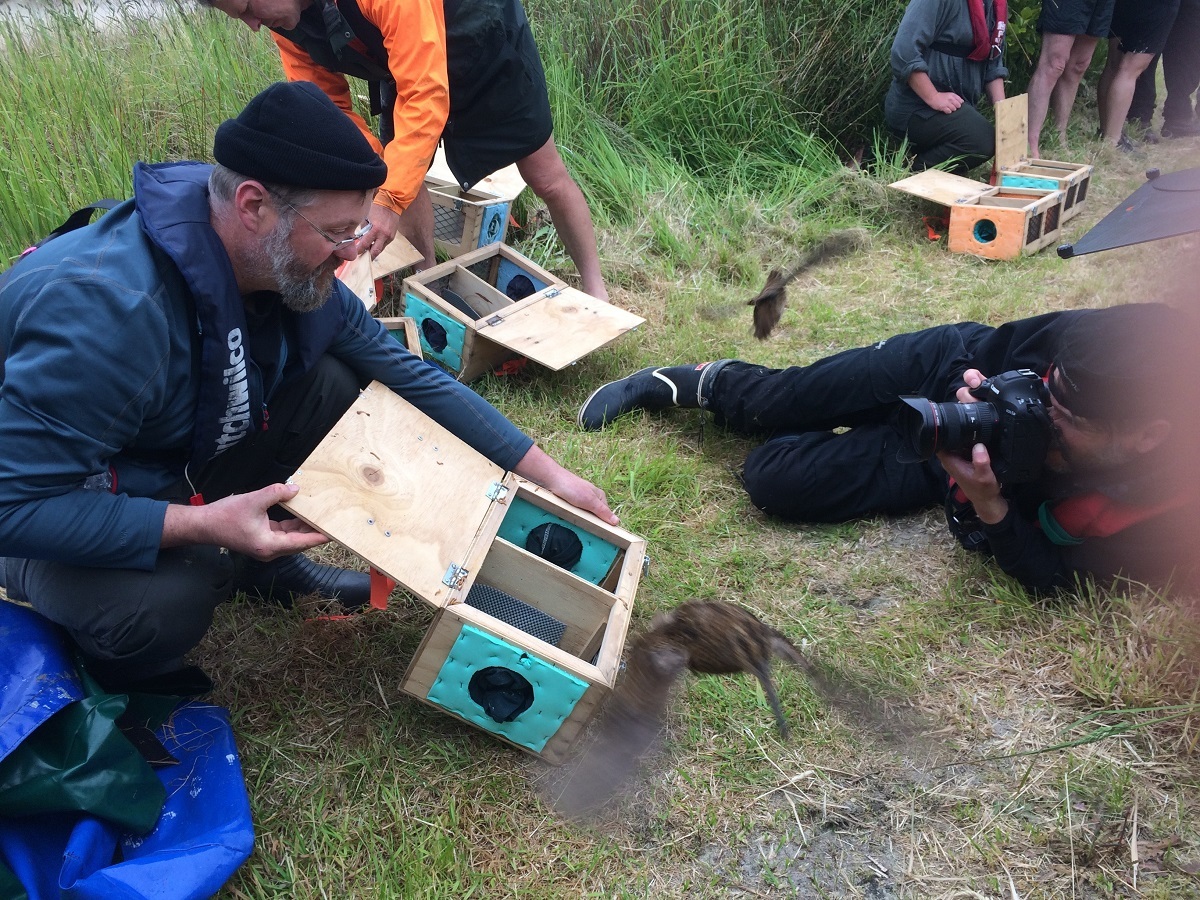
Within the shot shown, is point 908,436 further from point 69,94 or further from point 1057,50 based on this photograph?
point 1057,50

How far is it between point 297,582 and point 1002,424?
1.93 metres

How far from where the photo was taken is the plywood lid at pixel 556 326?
346cm

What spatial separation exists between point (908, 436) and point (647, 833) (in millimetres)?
1247

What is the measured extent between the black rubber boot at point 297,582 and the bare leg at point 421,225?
5.91 feet

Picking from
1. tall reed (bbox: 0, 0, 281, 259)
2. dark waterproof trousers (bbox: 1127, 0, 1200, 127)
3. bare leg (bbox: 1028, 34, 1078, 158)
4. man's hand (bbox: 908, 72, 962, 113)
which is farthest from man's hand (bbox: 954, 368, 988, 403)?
dark waterproof trousers (bbox: 1127, 0, 1200, 127)

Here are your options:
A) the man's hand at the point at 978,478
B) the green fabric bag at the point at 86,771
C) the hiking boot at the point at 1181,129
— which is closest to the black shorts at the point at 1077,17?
the hiking boot at the point at 1181,129

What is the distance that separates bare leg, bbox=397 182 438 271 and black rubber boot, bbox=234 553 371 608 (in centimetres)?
180

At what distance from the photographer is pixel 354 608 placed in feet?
8.39

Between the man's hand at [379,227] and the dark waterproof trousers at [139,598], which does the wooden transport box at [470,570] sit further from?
the man's hand at [379,227]

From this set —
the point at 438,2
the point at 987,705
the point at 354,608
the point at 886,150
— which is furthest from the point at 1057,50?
the point at 354,608

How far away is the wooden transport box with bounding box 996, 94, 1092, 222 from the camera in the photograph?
222 inches

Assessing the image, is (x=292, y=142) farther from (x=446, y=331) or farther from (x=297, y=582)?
(x=446, y=331)

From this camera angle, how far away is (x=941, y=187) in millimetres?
5484

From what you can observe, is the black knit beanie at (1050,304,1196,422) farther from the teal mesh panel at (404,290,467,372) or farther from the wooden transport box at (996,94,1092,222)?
the wooden transport box at (996,94,1092,222)
